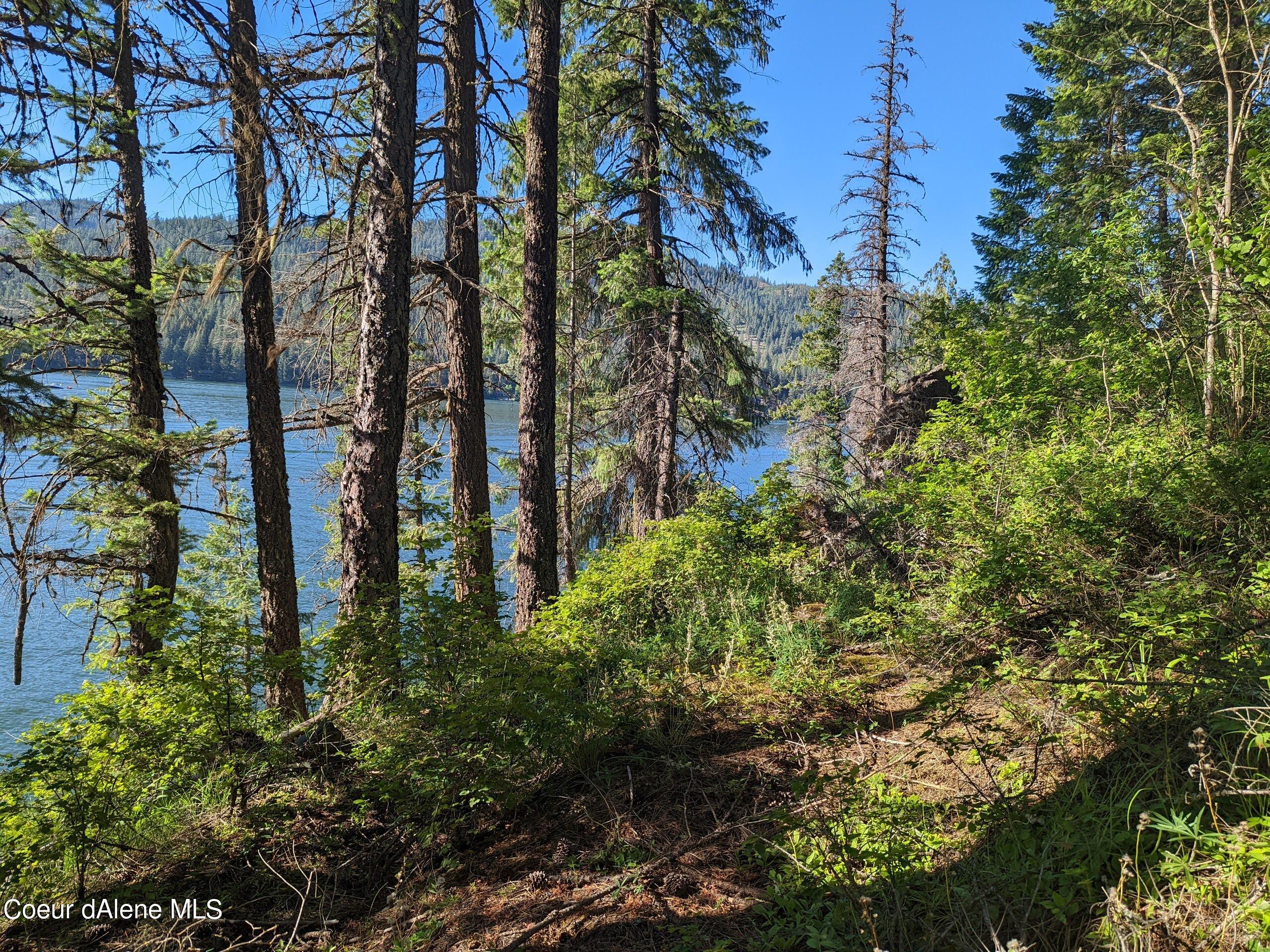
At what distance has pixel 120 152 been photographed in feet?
26.1

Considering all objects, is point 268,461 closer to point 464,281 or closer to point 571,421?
point 464,281

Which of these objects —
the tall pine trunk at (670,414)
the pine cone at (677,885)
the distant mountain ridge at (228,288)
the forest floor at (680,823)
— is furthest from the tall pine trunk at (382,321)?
the tall pine trunk at (670,414)

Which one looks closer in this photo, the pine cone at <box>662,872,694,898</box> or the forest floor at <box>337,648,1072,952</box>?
the forest floor at <box>337,648,1072,952</box>

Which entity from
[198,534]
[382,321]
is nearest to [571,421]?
[382,321]

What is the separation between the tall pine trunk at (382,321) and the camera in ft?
16.7

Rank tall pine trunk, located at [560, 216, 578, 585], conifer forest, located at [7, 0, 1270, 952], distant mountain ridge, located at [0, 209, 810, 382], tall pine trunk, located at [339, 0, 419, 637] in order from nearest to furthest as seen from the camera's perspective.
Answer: conifer forest, located at [7, 0, 1270, 952]
tall pine trunk, located at [339, 0, 419, 637]
distant mountain ridge, located at [0, 209, 810, 382]
tall pine trunk, located at [560, 216, 578, 585]

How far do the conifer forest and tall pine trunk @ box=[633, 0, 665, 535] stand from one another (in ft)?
0.38

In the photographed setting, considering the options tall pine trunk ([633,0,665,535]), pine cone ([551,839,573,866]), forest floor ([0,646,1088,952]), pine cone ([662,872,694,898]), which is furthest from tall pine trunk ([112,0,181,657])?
pine cone ([662,872,694,898])

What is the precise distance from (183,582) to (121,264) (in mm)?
15745

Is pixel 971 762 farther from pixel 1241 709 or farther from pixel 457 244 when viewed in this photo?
pixel 457 244

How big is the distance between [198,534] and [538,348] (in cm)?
2372

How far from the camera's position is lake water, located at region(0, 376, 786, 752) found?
34.5 feet

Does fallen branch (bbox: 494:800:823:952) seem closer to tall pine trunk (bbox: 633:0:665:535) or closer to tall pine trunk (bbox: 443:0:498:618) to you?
tall pine trunk (bbox: 443:0:498:618)

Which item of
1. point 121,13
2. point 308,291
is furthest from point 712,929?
point 308,291
